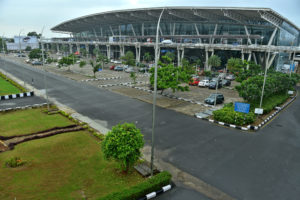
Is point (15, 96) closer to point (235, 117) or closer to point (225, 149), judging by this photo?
point (225, 149)

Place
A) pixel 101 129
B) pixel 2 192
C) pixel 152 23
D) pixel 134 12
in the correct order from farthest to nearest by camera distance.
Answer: pixel 152 23, pixel 134 12, pixel 101 129, pixel 2 192

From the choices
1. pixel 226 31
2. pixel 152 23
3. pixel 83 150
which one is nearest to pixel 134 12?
pixel 152 23

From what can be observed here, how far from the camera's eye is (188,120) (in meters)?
20.5

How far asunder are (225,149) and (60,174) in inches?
419

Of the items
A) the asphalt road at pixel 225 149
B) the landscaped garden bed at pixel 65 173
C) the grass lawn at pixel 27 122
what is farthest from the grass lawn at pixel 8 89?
the landscaped garden bed at pixel 65 173

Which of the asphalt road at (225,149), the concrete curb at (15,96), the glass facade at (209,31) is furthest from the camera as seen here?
the glass facade at (209,31)

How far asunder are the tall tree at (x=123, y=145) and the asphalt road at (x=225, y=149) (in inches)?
98.8

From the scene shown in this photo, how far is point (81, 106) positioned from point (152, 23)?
64515 millimetres

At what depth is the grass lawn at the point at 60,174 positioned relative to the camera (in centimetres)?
968

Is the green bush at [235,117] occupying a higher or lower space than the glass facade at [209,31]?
lower

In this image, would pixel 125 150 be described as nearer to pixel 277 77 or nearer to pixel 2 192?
pixel 2 192

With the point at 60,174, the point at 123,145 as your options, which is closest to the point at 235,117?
the point at 123,145

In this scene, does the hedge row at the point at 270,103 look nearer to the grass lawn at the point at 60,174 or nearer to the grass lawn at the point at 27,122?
the grass lawn at the point at 60,174

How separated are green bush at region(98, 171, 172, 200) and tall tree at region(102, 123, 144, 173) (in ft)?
4.36
